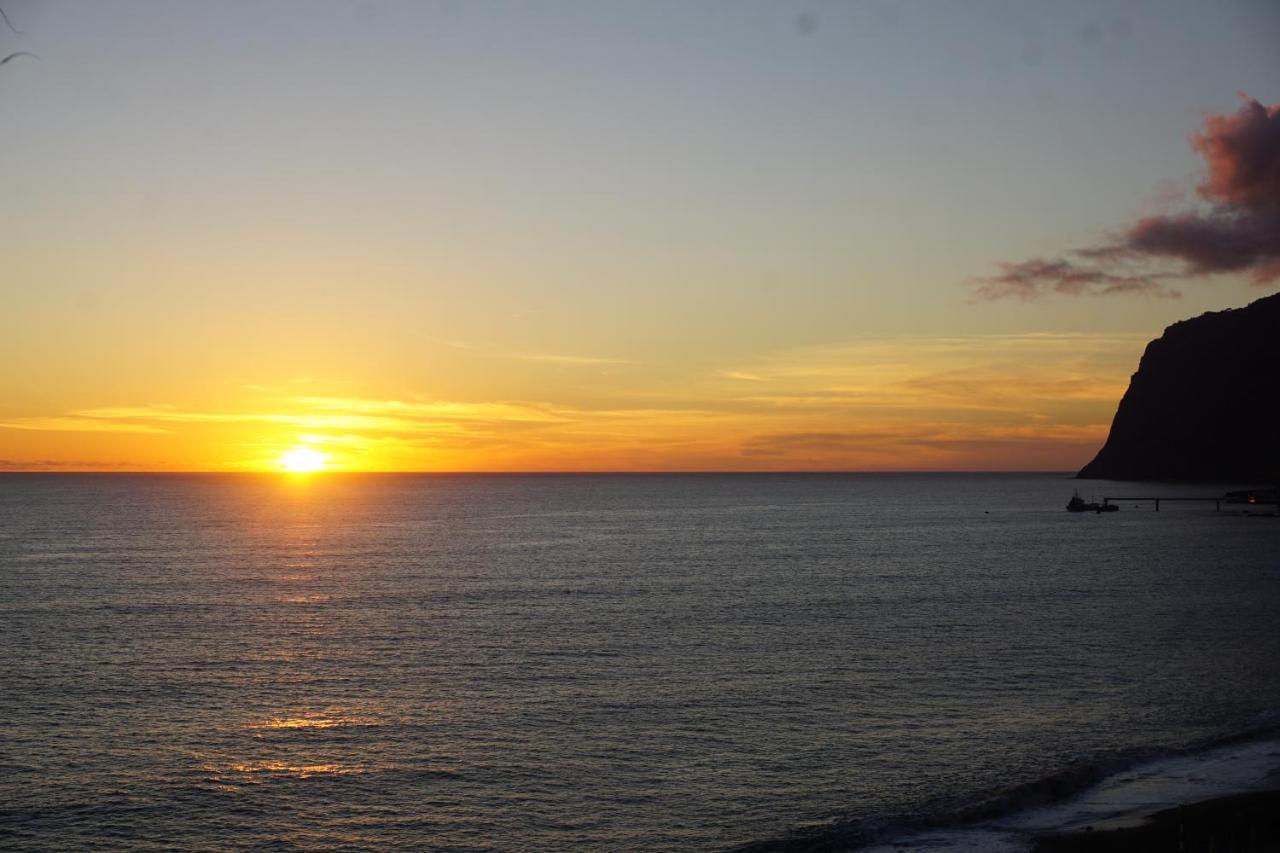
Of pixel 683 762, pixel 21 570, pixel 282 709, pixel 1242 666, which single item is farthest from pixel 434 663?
pixel 21 570

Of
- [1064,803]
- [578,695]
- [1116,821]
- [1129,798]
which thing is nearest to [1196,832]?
[1116,821]

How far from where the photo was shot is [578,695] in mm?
44562

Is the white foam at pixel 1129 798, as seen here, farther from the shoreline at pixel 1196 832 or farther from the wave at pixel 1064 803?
the shoreline at pixel 1196 832

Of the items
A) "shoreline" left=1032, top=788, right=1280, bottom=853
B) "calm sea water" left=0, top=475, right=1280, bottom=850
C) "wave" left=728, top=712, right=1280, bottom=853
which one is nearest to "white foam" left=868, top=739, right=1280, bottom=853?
"wave" left=728, top=712, right=1280, bottom=853

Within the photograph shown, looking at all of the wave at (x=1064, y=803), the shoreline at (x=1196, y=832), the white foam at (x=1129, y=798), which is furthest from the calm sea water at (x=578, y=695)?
the shoreline at (x=1196, y=832)

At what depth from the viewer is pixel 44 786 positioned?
32.7 meters

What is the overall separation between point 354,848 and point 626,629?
33.8 meters

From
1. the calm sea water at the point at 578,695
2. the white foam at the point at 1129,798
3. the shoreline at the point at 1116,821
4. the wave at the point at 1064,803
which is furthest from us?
the calm sea water at the point at 578,695

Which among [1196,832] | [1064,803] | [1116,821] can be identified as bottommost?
[1064,803]

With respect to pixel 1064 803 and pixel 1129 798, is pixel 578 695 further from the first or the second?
pixel 1129 798

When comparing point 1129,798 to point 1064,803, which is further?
point 1129,798

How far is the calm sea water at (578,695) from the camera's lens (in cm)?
3119

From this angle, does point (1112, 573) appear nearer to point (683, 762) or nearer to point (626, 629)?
point (626, 629)

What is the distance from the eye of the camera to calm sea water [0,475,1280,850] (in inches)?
1228
